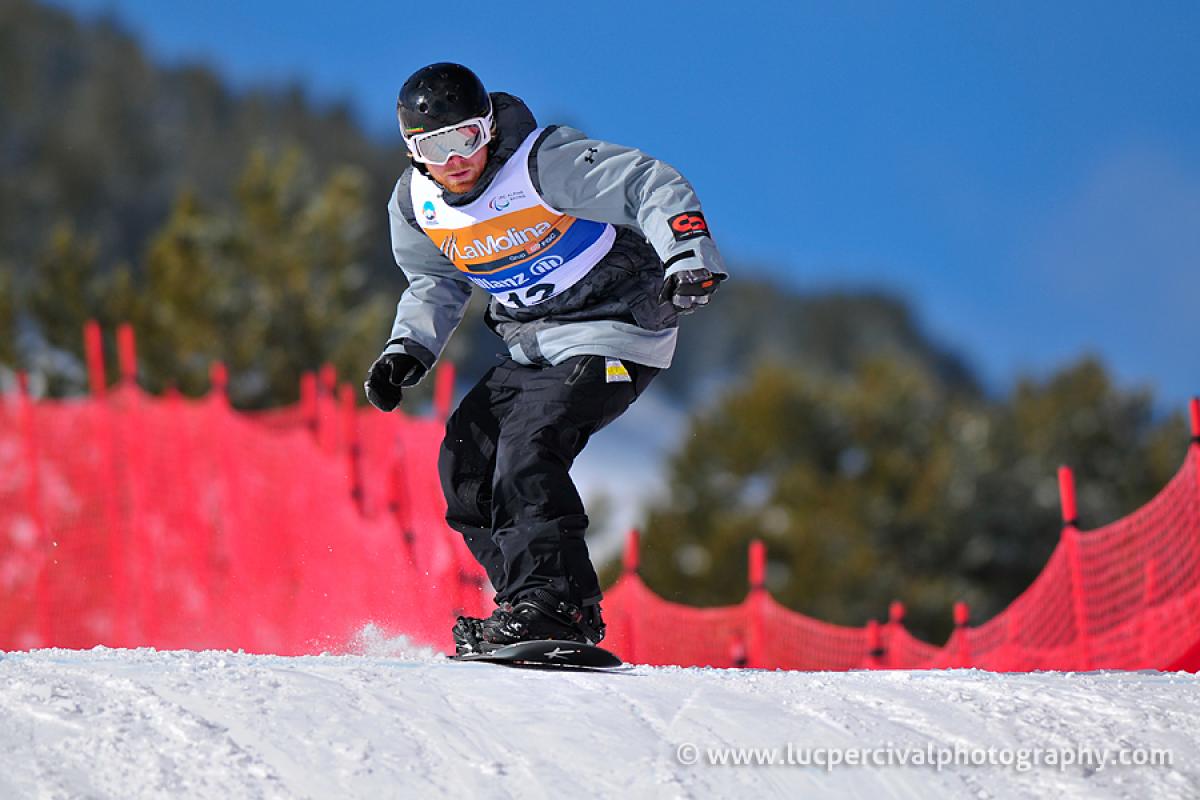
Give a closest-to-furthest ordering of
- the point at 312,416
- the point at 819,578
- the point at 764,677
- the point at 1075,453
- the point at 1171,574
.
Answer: the point at 764,677, the point at 1171,574, the point at 312,416, the point at 819,578, the point at 1075,453

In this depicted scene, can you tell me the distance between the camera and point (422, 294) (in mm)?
5527

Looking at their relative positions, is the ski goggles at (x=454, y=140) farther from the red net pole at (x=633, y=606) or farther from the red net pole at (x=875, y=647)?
the red net pole at (x=875, y=647)

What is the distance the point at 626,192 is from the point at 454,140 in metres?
0.55

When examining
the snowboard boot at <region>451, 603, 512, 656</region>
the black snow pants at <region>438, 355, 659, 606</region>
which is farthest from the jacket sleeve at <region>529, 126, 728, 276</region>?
the snowboard boot at <region>451, 603, 512, 656</region>

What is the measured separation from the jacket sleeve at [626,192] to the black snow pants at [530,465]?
49cm

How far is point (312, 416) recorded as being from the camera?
43.0 ft

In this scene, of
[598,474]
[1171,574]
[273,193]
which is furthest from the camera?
[598,474]

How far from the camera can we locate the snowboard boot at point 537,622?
15.3 feet

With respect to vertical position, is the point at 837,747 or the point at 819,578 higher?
the point at 837,747

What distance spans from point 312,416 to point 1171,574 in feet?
23.8

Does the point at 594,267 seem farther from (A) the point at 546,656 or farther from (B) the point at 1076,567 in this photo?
(B) the point at 1076,567

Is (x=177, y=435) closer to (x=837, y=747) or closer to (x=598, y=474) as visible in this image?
(x=837, y=747)

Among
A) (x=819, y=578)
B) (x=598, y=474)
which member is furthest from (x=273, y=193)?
(x=598, y=474)

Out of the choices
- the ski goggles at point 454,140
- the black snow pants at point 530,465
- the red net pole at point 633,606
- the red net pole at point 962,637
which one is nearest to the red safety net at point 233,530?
the red net pole at point 633,606
